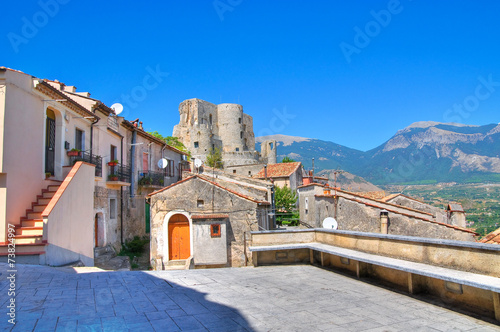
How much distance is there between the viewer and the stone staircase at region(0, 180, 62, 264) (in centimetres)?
922

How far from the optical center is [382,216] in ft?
51.1

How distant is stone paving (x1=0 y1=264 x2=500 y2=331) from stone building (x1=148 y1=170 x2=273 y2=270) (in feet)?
29.7

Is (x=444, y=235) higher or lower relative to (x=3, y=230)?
lower

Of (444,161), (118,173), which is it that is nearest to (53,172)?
(118,173)

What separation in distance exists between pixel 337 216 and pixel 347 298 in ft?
40.2

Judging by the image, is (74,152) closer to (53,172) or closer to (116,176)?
(53,172)

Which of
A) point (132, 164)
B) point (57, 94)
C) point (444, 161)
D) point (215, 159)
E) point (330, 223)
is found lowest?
point (330, 223)

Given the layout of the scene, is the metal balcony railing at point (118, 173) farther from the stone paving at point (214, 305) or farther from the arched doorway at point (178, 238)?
the stone paving at point (214, 305)

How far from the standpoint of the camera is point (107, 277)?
311 inches

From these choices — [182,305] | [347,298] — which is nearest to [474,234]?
[347,298]

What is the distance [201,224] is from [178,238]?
1.57 metres

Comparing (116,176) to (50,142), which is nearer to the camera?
(50,142)

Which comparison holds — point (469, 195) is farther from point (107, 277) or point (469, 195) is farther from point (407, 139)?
point (407, 139)

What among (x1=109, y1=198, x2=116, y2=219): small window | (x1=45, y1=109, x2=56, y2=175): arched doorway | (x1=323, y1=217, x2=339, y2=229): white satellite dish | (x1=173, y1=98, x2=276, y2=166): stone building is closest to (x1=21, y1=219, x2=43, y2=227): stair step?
(x1=45, y1=109, x2=56, y2=175): arched doorway
